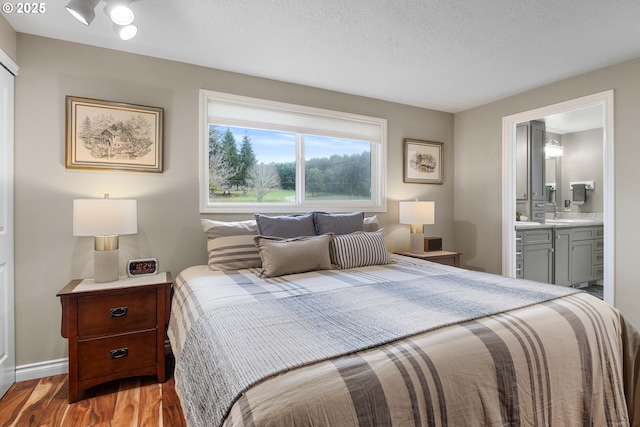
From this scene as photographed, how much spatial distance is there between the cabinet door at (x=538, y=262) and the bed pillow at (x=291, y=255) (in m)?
2.83

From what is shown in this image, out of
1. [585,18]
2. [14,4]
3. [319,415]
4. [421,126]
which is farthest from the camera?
[421,126]

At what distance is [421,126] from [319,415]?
3.81 metres

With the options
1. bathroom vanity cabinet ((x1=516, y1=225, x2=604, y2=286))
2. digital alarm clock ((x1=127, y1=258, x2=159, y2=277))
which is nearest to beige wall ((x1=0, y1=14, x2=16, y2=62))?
digital alarm clock ((x1=127, y1=258, x2=159, y2=277))

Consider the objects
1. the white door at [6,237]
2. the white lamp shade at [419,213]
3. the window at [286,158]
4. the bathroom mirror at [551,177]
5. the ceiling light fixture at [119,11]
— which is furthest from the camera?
the bathroom mirror at [551,177]

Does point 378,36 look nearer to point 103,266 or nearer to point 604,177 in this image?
point 604,177

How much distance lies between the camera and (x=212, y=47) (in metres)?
2.51

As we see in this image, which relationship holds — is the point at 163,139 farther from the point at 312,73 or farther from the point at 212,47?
the point at 312,73

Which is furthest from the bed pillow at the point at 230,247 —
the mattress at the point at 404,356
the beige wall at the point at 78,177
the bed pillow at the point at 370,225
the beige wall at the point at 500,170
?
the beige wall at the point at 500,170

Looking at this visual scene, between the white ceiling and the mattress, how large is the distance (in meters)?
1.69

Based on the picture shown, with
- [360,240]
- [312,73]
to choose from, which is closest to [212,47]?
[312,73]

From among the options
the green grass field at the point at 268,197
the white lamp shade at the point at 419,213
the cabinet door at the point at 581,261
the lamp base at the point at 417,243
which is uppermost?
the green grass field at the point at 268,197

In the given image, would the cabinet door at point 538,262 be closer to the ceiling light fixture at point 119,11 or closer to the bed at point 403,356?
the bed at point 403,356

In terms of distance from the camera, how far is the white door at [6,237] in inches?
82.6

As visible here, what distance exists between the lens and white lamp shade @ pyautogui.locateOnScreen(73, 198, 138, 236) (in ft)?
6.90
